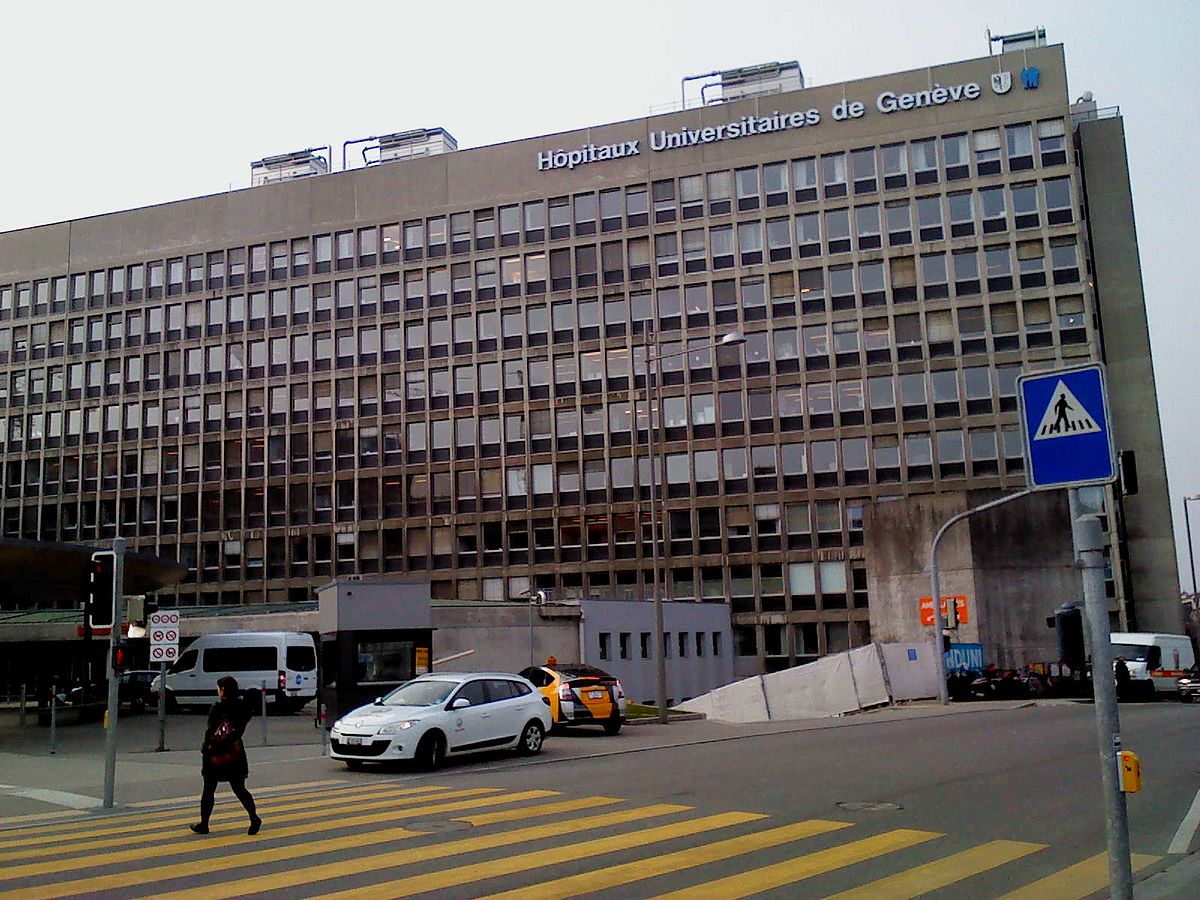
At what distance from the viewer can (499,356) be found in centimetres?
6612

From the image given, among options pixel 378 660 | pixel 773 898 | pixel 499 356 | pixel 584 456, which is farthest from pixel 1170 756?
pixel 499 356

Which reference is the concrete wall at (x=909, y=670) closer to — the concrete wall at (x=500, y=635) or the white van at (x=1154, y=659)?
the white van at (x=1154, y=659)

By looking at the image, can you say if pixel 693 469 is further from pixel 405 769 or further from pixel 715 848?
pixel 715 848

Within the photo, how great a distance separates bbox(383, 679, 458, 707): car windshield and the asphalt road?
123 centimetres

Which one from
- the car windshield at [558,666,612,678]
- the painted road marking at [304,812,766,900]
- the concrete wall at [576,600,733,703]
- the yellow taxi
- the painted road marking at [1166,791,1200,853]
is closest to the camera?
the painted road marking at [304,812,766,900]

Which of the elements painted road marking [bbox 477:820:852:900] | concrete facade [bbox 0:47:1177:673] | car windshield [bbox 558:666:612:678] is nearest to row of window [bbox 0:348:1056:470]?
concrete facade [bbox 0:47:1177:673]

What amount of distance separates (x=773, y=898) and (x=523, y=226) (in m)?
59.8

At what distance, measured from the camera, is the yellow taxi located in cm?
2628

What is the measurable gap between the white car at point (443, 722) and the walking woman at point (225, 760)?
563 centimetres

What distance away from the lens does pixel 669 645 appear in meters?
54.2

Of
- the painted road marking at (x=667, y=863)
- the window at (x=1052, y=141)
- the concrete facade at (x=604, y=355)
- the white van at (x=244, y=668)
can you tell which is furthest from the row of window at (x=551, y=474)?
the painted road marking at (x=667, y=863)

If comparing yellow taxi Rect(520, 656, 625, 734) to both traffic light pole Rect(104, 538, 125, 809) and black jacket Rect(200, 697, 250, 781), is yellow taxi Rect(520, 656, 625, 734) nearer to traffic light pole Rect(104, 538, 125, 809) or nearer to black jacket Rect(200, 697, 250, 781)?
traffic light pole Rect(104, 538, 125, 809)

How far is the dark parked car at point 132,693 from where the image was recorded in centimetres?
4125

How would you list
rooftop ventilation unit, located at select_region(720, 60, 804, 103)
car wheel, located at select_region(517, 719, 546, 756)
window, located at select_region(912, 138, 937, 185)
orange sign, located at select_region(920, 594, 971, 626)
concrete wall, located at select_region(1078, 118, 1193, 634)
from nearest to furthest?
car wheel, located at select_region(517, 719, 546, 756) → orange sign, located at select_region(920, 594, 971, 626) → window, located at select_region(912, 138, 937, 185) → concrete wall, located at select_region(1078, 118, 1193, 634) → rooftop ventilation unit, located at select_region(720, 60, 804, 103)
